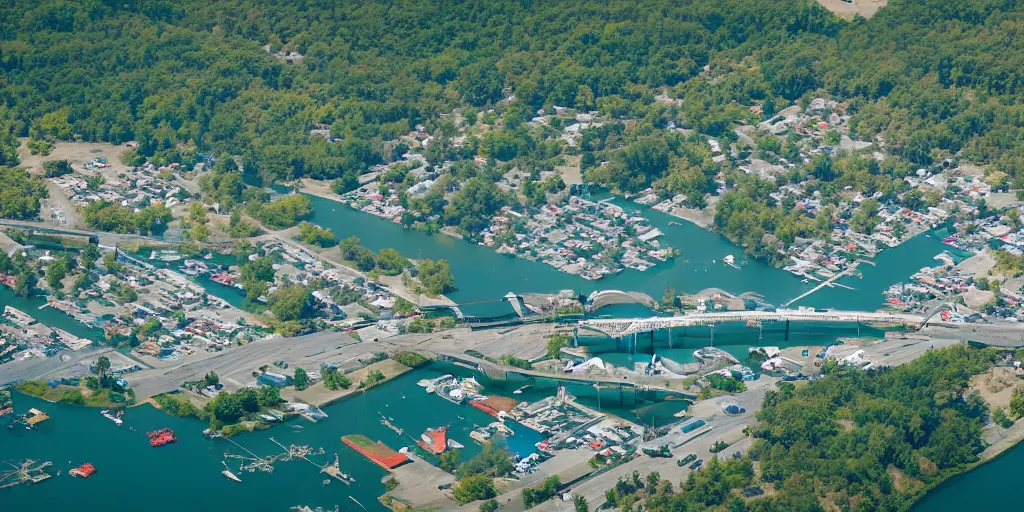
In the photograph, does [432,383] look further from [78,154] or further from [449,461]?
[78,154]

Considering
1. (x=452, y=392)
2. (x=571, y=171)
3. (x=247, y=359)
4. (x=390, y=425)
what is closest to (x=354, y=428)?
(x=390, y=425)

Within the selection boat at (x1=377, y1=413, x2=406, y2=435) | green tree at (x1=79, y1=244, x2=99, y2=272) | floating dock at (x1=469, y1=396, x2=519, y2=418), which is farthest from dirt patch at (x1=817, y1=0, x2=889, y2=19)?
boat at (x1=377, y1=413, x2=406, y2=435)

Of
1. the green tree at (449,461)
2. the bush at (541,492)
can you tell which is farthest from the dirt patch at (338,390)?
the bush at (541,492)

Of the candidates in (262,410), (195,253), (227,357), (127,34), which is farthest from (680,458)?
(127,34)

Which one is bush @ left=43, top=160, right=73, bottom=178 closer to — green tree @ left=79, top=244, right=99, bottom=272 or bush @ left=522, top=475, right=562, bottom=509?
green tree @ left=79, top=244, right=99, bottom=272

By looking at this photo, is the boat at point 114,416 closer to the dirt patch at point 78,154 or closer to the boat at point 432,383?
the boat at point 432,383

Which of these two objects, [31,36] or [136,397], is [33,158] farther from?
[136,397]
